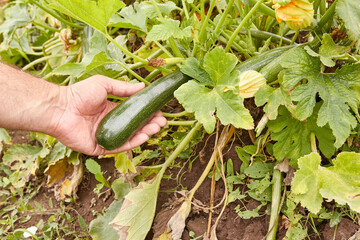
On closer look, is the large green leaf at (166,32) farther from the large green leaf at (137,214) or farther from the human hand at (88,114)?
the large green leaf at (137,214)

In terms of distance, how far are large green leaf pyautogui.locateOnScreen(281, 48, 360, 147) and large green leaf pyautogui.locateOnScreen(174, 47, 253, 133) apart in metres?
0.22

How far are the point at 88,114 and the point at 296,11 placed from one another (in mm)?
1093

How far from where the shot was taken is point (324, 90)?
4.68ft

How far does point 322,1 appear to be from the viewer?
1648mm

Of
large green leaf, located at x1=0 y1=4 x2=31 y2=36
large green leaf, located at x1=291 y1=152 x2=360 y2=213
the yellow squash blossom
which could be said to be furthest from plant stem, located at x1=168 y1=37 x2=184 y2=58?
large green leaf, located at x1=0 y1=4 x2=31 y2=36

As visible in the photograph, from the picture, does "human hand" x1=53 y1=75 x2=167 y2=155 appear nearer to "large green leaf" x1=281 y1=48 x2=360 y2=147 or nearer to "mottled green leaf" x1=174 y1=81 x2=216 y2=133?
"mottled green leaf" x1=174 y1=81 x2=216 y2=133

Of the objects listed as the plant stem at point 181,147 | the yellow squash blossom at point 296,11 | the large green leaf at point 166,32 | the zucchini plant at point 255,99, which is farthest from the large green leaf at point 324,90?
the plant stem at point 181,147

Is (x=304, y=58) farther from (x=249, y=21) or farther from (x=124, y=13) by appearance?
(x=124, y=13)

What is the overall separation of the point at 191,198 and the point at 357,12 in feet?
3.58

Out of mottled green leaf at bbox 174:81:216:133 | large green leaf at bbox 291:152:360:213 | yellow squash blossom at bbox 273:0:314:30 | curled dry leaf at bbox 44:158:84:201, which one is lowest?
curled dry leaf at bbox 44:158:84:201

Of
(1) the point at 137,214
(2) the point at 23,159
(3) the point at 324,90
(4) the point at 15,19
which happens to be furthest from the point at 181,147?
(4) the point at 15,19

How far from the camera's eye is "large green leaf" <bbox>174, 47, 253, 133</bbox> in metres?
1.39

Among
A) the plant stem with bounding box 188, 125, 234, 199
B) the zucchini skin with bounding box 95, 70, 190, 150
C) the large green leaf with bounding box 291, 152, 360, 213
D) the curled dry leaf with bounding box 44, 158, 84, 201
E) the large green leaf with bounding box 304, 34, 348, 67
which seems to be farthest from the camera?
the curled dry leaf with bounding box 44, 158, 84, 201

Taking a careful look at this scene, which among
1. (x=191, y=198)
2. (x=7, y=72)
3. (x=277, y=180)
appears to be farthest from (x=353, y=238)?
(x=7, y=72)
